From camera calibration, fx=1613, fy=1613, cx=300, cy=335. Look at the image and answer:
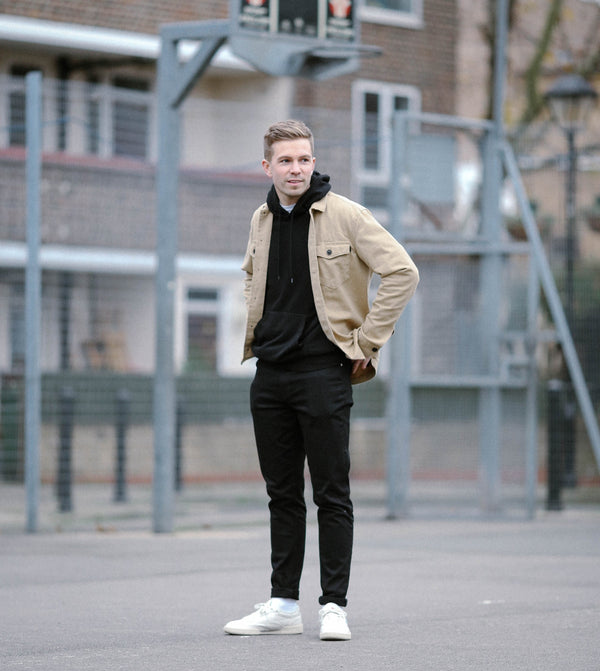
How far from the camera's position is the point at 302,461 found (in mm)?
6441

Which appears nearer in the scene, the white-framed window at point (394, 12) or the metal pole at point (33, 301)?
the metal pole at point (33, 301)

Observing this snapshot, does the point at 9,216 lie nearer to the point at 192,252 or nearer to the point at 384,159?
the point at 192,252

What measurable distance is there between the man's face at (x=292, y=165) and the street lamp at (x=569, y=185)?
7.20 meters

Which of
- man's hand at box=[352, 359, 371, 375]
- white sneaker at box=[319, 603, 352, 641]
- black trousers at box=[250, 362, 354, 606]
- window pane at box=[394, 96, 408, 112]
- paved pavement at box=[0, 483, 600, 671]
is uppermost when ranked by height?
window pane at box=[394, 96, 408, 112]

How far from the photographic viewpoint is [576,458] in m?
13.1

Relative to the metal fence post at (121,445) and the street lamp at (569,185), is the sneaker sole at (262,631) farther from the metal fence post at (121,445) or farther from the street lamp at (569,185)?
the street lamp at (569,185)

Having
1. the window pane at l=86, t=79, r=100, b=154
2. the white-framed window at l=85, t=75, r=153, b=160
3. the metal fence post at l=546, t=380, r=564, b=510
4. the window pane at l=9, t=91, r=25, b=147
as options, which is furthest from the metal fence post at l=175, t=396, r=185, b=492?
the metal fence post at l=546, t=380, r=564, b=510

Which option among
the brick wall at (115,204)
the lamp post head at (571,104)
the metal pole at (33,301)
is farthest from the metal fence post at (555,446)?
the metal pole at (33,301)

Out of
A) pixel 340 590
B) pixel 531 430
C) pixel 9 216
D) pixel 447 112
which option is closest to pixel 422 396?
pixel 531 430

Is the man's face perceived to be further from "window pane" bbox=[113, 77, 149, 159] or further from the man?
"window pane" bbox=[113, 77, 149, 159]

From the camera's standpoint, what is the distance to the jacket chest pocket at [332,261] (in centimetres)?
626

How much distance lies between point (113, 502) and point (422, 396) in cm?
273

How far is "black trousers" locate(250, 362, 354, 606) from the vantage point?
6238mm

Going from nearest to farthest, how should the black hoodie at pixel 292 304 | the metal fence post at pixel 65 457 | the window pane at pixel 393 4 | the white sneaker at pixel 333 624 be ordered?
the white sneaker at pixel 333 624
the black hoodie at pixel 292 304
the metal fence post at pixel 65 457
the window pane at pixel 393 4
